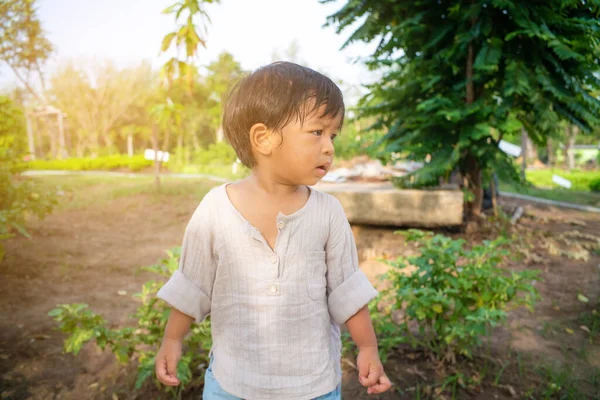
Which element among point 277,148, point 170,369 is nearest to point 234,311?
point 170,369

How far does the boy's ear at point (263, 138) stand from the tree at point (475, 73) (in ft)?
11.3

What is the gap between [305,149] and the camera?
1.16 m

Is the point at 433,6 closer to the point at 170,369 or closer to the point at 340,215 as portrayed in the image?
the point at 340,215

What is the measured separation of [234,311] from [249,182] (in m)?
0.38

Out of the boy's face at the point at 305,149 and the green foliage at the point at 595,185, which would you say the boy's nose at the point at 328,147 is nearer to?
the boy's face at the point at 305,149

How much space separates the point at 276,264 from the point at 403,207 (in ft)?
12.8

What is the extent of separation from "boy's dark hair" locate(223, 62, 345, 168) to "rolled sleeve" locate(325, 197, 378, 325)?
31cm

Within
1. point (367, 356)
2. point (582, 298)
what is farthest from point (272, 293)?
point (582, 298)

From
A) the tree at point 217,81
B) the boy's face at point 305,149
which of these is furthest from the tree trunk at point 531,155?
the boy's face at point 305,149

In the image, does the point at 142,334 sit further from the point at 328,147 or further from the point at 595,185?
the point at 595,185

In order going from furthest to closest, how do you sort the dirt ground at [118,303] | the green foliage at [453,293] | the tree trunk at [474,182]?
the tree trunk at [474,182]
the dirt ground at [118,303]
the green foliage at [453,293]

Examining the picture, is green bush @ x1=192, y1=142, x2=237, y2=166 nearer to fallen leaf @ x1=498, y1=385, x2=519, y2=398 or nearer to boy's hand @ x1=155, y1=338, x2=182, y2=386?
fallen leaf @ x1=498, y1=385, x2=519, y2=398

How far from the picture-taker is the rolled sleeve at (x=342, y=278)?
1.25 m

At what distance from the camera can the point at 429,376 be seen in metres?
2.29
